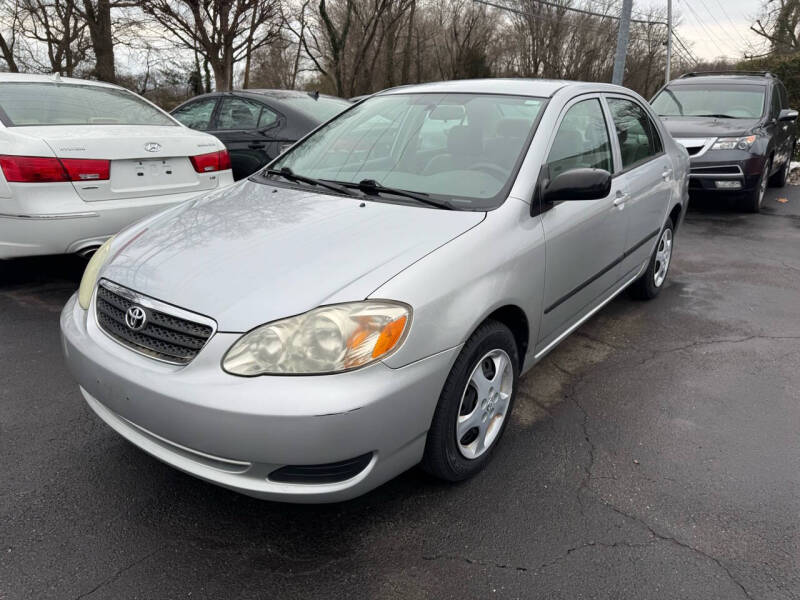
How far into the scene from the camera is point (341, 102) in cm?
716

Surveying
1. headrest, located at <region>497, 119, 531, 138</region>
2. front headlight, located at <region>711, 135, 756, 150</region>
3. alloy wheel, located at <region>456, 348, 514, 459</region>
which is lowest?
alloy wheel, located at <region>456, 348, 514, 459</region>

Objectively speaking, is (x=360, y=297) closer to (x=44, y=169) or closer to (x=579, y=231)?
(x=579, y=231)

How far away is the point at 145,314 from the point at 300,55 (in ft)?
116

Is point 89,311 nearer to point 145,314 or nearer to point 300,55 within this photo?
point 145,314

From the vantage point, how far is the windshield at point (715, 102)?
335 inches

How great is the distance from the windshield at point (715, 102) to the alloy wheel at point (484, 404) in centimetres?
761

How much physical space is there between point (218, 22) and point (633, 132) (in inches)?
602

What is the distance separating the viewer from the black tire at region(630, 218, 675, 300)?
456 cm

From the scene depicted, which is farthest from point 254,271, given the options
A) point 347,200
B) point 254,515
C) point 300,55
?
point 300,55

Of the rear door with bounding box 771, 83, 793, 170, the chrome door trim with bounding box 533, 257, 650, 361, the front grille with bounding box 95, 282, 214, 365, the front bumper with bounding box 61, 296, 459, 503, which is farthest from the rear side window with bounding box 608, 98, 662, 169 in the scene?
the rear door with bounding box 771, 83, 793, 170

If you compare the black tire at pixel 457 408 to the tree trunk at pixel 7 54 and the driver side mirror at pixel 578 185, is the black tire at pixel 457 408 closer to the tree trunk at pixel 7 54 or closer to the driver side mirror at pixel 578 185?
the driver side mirror at pixel 578 185

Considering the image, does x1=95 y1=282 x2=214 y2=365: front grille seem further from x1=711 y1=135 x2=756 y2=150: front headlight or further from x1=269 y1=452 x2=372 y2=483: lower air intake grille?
x1=711 y1=135 x2=756 y2=150: front headlight

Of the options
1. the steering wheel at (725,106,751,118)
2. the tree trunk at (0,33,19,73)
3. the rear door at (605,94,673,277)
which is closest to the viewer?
the rear door at (605,94,673,277)

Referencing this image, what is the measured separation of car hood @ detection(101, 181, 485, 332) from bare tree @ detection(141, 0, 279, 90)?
14688 millimetres
